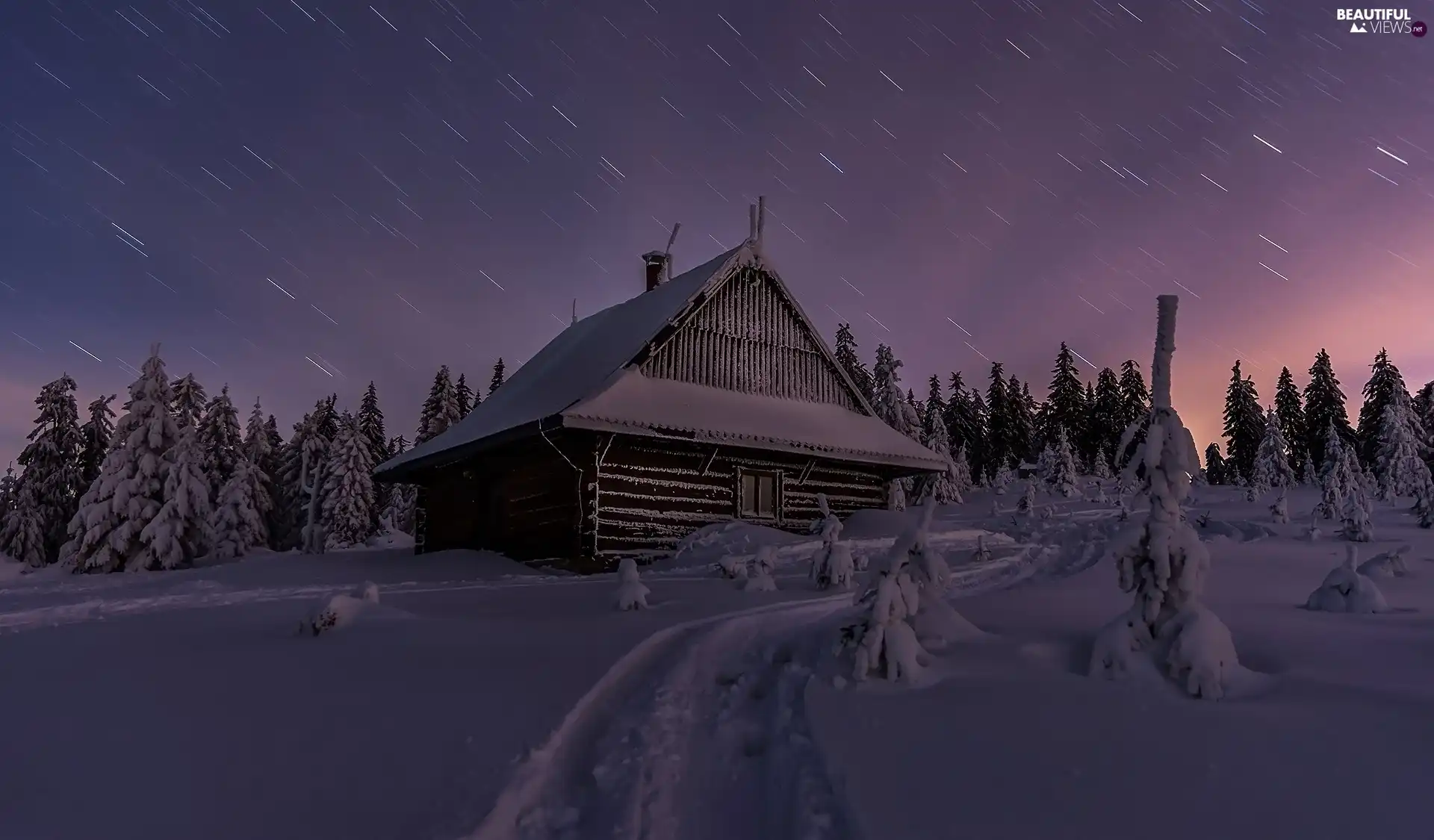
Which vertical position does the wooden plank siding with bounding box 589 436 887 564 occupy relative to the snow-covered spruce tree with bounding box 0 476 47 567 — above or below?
above

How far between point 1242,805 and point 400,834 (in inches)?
154

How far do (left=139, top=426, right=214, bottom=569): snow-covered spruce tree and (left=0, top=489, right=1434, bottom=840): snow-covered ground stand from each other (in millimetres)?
26238

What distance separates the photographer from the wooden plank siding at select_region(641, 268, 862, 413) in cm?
1959

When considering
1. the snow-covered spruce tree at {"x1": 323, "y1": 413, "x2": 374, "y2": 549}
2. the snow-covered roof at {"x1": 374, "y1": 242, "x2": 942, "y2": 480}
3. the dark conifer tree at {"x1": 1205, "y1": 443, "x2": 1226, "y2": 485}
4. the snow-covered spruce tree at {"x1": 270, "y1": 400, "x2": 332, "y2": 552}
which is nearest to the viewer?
the snow-covered roof at {"x1": 374, "y1": 242, "x2": 942, "y2": 480}

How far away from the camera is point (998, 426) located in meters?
68.1

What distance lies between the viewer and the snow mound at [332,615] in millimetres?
8195

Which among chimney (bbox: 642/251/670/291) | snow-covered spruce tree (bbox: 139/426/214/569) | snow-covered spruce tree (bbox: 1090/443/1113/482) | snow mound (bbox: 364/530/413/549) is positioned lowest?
snow mound (bbox: 364/530/413/549)

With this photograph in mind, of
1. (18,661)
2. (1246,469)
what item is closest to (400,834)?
(18,661)

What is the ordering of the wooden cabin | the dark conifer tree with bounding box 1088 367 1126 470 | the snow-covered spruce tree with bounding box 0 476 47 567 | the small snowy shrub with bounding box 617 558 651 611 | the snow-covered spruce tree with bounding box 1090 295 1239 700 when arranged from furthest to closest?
the dark conifer tree with bounding box 1088 367 1126 470 → the snow-covered spruce tree with bounding box 0 476 47 567 → the wooden cabin → the small snowy shrub with bounding box 617 558 651 611 → the snow-covered spruce tree with bounding box 1090 295 1239 700

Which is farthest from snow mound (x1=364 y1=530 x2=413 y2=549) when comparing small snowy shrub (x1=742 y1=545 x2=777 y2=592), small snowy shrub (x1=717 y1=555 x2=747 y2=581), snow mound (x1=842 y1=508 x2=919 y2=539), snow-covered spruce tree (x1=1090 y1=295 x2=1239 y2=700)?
snow-covered spruce tree (x1=1090 y1=295 x2=1239 y2=700)

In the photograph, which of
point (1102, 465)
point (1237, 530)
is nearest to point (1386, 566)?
point (1237, 530)

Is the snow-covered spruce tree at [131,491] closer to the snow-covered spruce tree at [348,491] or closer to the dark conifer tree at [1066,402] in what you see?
the snow-covered spruce tree at [348,491]

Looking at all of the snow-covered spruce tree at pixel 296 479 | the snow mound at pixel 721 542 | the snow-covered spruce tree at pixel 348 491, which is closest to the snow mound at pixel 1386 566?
the snow mound at pixel 721 542

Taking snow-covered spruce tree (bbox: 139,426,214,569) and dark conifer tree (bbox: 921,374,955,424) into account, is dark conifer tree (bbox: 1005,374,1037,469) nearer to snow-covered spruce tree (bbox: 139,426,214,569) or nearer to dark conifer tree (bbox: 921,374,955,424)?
dark conifer tree (bbox: 921,374,955,424)
